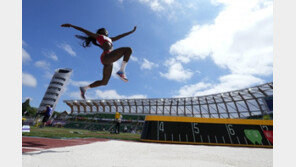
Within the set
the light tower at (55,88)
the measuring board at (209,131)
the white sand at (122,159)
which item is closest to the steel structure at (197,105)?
the measuring board at (209,131)

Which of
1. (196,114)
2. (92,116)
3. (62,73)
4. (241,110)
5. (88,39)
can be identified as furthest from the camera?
(62,73)

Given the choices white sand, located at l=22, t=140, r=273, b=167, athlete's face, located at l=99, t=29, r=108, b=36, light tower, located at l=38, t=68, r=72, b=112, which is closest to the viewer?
white sand, located at l=22, t=140, r=273, b=167

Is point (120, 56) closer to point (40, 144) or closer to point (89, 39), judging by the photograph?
point (89, 39)

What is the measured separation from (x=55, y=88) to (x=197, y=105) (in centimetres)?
7646

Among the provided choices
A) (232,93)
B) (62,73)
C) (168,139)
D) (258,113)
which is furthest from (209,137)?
(62,73)

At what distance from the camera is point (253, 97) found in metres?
29.6

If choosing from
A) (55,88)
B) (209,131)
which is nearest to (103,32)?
(209,131)

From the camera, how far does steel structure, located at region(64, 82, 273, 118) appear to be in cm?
2952

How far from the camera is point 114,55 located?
3719mm

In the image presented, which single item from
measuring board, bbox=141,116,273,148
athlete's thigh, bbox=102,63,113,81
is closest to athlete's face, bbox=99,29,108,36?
athlete's thigh, bbox=102,63,113,81

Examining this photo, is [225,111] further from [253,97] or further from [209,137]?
[209,137]

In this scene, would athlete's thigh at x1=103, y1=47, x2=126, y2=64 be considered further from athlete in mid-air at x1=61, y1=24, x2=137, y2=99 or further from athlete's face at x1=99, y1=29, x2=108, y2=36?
athlete's face at x1=99, y1=29, x2=108, y2=36

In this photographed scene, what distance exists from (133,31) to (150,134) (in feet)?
21.3

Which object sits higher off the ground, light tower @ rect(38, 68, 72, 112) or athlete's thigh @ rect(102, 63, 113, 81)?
light tower @ rect(38, 68, 72, 112)
